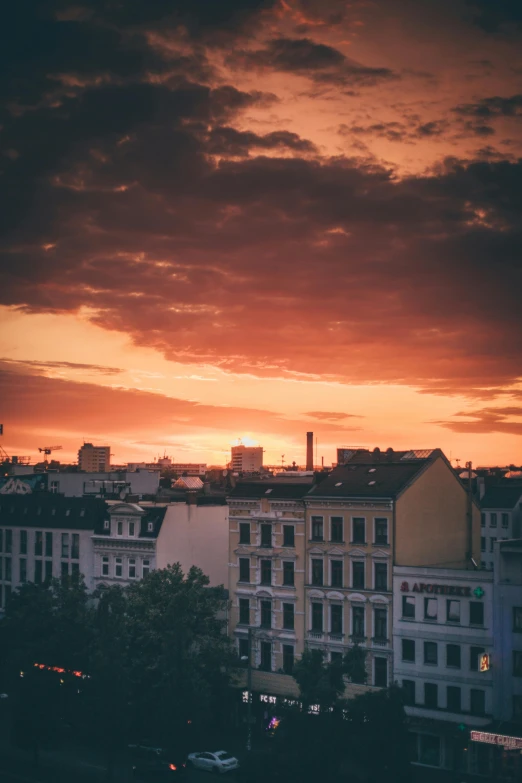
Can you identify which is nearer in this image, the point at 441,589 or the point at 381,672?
the point at 441,589

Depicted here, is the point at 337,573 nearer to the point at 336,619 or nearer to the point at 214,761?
the point at 336,619

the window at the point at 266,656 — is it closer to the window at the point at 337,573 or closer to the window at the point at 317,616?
the window at the point at 317,616

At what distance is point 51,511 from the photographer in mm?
103250

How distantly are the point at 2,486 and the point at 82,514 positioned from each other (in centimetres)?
4702

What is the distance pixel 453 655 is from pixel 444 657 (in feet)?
2.52

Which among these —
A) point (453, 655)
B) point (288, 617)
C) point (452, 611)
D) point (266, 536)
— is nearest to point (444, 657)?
point (453, 655)

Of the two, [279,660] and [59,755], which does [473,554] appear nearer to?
[279,660]

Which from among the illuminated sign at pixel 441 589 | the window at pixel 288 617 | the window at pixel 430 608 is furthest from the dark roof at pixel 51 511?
the window at pixel 430 608

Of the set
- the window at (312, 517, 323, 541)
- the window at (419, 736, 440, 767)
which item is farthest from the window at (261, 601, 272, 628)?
the window at (419, 736, 440, 767)

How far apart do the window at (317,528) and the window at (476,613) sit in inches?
588

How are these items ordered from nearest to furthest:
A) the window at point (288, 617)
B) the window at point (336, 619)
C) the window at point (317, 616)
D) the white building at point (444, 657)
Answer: the white building at point (444, 657)
the window at point (336, 619)
the window at point (317, 616)
the window at point (288, 617)

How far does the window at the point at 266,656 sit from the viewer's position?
80.1m

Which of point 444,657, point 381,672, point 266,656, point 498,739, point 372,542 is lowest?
point 498,739

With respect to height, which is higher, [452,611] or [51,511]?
[51,511]
